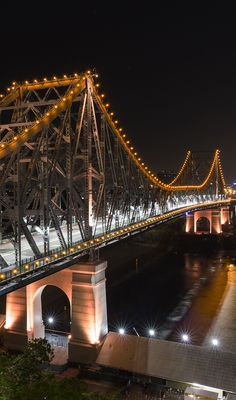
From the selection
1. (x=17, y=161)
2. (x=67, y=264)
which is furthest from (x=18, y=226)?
(x=67, y=264)

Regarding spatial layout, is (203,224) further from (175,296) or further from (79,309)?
(79,309)

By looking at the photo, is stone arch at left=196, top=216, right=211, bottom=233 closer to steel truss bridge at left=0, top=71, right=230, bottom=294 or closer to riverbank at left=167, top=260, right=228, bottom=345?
riverbank at left=167, top=260, right=228, bottom=345

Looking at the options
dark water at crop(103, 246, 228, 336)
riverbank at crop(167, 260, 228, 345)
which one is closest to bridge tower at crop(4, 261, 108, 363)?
dark water at crop(103, 246, 228, 336)

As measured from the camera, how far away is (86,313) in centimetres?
3142

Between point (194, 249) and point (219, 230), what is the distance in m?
20.8

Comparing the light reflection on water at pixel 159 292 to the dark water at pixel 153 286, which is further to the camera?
the dark water at pixel 153 286

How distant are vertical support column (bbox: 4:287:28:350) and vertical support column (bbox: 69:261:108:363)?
4.60 meters

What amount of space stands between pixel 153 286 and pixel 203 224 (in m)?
73.9

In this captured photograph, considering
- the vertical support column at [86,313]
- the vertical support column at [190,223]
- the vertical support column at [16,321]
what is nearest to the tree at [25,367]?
the vertical support column at [86,313]

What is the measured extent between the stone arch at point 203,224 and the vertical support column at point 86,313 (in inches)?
3776

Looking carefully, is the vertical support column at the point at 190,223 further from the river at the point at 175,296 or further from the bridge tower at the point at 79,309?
the bridge tower at the point at 79,309

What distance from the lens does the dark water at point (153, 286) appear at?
46.1 meters

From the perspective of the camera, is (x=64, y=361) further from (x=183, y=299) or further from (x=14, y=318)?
(x=183, y=299)

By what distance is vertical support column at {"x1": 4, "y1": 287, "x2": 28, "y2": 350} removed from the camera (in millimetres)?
33281
